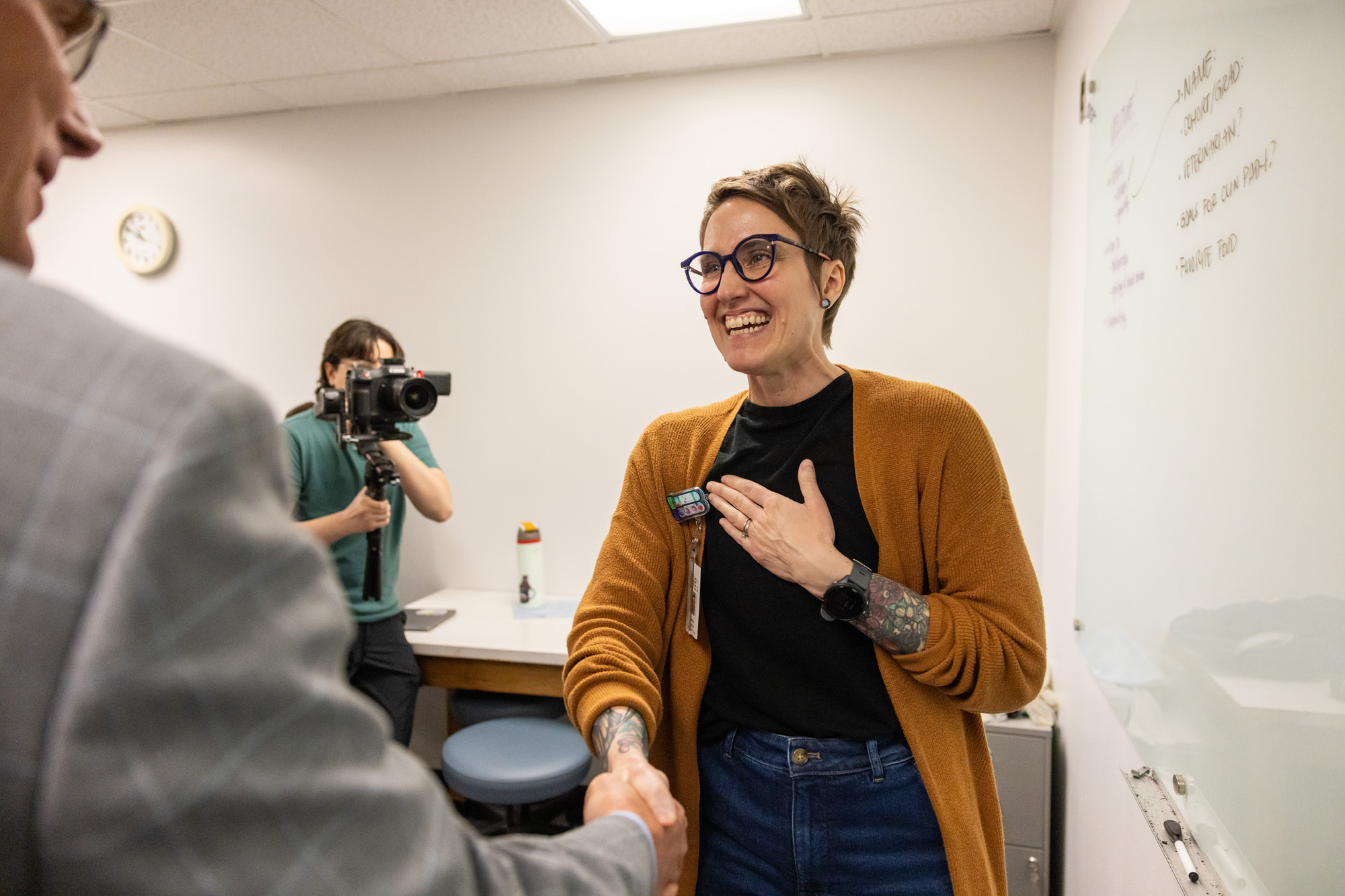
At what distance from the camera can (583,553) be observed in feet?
10.1

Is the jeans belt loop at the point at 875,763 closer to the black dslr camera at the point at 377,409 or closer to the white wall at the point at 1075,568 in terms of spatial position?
the white wall at the point at 1075,568

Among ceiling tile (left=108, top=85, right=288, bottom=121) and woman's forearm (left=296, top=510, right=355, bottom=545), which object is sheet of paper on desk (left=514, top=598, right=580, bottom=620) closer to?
woman's forearm (left=296, top=510, right=355, bottom=545)

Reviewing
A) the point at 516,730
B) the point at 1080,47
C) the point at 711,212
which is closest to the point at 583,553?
the point at 516,730

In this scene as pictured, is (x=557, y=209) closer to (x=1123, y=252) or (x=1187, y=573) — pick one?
(x=1123, y=252)

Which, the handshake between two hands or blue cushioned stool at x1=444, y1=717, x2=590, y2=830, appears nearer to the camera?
the handshake between two hands

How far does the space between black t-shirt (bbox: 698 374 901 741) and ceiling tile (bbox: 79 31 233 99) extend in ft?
8.79

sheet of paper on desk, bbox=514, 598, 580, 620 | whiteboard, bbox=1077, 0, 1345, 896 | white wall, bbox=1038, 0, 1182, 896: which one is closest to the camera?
whiteboard, bbox=1077, 0, 1345, 896

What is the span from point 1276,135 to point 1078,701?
152 cm

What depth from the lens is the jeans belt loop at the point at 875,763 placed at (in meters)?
1.09

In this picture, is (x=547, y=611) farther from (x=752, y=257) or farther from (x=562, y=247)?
(x=752, y=257)

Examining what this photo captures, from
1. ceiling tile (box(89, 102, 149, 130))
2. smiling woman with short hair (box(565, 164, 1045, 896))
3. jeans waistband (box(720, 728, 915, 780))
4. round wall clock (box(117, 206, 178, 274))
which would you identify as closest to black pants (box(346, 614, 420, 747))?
smiling woman with short hair (box(565, 164, 1045, 896))

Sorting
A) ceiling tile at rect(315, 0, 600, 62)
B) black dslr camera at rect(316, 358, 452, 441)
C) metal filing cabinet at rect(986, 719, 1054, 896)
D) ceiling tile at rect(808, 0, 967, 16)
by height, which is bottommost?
metal filing cabinet at rect(986, 719, 1054, 896)

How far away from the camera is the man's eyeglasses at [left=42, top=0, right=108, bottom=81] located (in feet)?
1.55

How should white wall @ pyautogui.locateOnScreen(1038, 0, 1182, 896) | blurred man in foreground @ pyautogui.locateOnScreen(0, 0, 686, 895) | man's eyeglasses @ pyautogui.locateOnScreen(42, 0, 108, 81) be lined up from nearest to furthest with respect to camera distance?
blurred man in foreground @ pyautogui.locateOnScreen(0, 0, 686, 895)
man's eyeglasses @ pyautogui.locateOnScreen(42, 0, 108, 81)
white wall @ pyautogui.locateOnScreen(1038, 0, 1182, 896)
